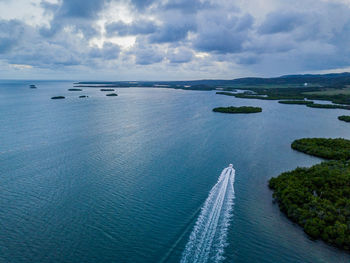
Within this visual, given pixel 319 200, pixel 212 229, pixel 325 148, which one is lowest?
pixel 212 229

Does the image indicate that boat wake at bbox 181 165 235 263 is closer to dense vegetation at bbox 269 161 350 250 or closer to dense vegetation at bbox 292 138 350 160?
dense vegetation at bbox 269 161 350 250

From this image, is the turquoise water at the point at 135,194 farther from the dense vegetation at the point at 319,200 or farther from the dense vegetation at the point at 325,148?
the dense vegetation at the point at 325,148

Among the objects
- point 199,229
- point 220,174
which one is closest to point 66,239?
point 199,229

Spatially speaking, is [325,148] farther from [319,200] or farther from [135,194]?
[135,194]

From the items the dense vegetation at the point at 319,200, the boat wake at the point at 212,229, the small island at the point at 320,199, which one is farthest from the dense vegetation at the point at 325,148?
the boat wake at the point at 212,229

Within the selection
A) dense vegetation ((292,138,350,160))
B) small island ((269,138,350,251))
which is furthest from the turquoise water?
dense vegetation ((292,138,350,160))

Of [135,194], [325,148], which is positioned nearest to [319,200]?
[135,194]
